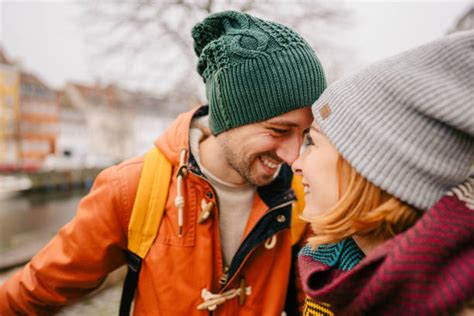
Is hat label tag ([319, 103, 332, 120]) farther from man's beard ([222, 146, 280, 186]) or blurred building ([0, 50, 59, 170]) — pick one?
blurred building ([0, 50, 59, 170])

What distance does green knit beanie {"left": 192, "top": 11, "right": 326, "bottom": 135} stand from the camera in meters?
1.75

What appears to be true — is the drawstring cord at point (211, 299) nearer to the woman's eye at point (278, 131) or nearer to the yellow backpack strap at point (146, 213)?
the yellow backpack strap at point (146, 213)

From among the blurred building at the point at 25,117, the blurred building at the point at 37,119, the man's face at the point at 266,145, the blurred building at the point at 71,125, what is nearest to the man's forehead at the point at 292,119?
the man's face at the point at 266,145

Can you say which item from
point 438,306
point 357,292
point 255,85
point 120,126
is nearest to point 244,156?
point 255,85

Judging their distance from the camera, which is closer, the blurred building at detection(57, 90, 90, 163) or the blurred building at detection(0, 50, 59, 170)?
the blurred building at detection(0, 50, 59, 170)

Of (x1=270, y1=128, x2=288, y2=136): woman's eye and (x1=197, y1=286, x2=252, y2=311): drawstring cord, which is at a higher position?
(x1=270, y1=128, x2=288, y2=136): woman's eye

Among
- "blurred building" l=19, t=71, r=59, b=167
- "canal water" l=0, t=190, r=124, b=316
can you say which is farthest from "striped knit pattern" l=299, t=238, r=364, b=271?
"blurred building" l=19, t=71, r=59, b=167

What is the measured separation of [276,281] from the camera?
1853mm

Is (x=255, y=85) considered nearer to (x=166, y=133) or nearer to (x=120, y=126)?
(x=166, y=133)

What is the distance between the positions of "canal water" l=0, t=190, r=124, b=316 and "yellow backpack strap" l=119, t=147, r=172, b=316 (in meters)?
2.87

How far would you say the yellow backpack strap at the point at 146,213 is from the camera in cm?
174

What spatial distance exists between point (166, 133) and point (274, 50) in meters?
0.80

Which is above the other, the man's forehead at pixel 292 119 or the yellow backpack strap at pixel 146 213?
the man's forehead at pixel 292 119

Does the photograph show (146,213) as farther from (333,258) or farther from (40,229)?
(40,229)
